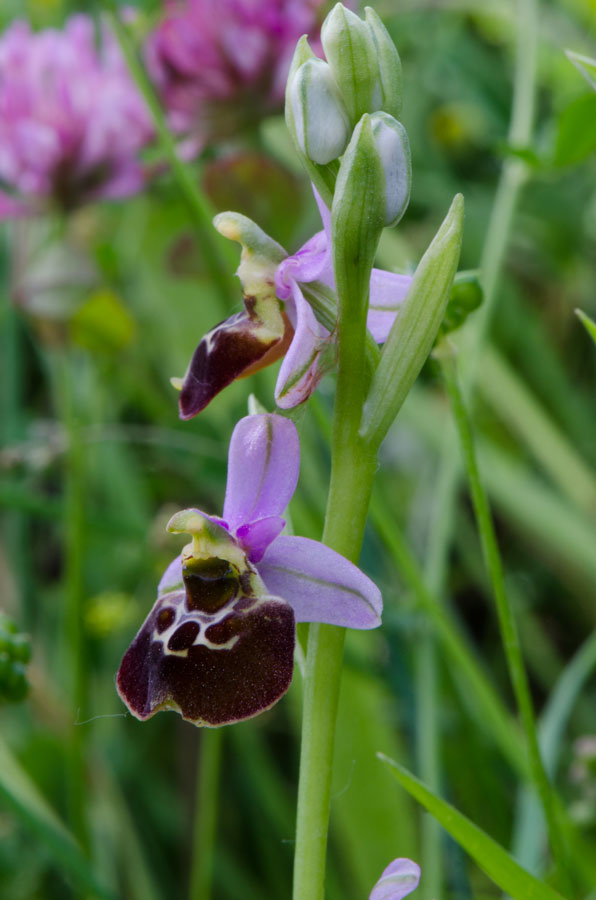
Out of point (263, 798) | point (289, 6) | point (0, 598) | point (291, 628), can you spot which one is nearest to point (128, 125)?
point (289, 6)

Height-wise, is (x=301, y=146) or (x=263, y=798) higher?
(x=301, y=146)

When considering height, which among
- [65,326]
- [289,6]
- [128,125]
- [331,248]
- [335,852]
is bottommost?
[335,852]

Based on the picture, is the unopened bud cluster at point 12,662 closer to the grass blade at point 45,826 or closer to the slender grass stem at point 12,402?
the grass blade at point 45,826

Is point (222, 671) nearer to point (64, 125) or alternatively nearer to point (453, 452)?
point (453, 452)

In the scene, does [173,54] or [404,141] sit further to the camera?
[173,54]

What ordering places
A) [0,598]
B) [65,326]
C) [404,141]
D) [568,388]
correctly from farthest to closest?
[568,388] → [0,598] → [65,326] → [404,141]

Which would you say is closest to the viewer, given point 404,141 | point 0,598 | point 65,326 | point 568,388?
point 404,141

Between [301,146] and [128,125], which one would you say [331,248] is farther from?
[128,125]
